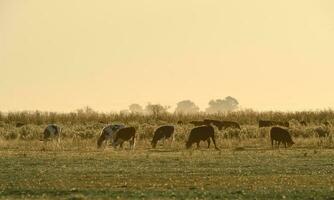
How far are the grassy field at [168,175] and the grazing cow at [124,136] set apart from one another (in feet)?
24.3

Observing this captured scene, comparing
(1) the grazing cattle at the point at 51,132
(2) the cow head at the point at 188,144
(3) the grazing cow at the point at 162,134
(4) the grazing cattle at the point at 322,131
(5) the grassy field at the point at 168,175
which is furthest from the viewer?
(4) the grazing cattle at the point at 322,131

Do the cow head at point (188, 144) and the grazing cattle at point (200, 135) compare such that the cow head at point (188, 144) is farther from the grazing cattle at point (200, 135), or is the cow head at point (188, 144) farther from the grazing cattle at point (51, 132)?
the grazing cattle at point (51, 132)

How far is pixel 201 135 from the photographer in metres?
53.6

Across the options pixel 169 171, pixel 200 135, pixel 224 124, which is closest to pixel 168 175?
pixel 169 171

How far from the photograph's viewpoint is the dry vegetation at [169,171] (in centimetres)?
2595

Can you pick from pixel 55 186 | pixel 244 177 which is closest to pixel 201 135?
pixel 244 177

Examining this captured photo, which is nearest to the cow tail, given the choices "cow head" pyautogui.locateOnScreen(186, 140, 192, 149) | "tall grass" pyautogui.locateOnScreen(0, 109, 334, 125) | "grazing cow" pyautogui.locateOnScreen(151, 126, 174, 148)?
"grazing cow" pyautogui.locateOnScreen(151, 126, 174, 148)

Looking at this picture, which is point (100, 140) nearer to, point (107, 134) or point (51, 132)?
point (107, 134)

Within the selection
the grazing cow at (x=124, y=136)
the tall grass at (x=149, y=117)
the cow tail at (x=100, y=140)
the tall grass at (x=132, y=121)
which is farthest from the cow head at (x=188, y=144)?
the tall grass at (x=149, y=117)

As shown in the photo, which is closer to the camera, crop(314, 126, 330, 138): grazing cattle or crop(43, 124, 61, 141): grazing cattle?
crop(43, 124, 61, 141): grazing cattle

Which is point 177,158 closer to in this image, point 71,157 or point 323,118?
point 71,157

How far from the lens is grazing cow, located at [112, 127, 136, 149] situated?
54.9 metres

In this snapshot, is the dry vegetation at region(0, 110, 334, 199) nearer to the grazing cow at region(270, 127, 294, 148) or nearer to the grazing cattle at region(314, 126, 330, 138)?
the grazing cattle at region(314, 126, 330, 138)

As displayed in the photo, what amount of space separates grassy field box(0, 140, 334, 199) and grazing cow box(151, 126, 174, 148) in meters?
9.12
